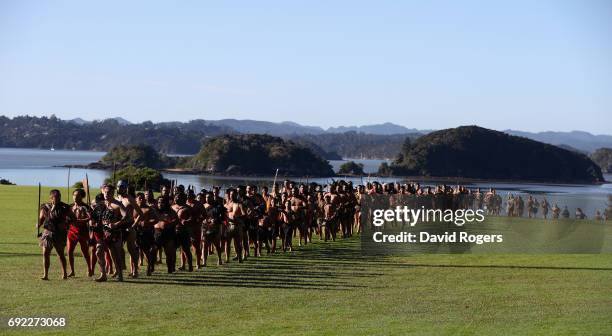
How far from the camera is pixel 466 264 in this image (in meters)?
23.7

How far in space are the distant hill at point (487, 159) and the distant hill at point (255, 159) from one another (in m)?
14.1

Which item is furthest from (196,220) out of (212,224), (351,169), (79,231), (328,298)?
(351,169)

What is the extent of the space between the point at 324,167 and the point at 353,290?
13444cm

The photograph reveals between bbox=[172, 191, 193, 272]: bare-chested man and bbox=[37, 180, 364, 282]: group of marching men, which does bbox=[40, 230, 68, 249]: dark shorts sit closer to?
bbox=[37, 180, 364, 282]: group of marching men

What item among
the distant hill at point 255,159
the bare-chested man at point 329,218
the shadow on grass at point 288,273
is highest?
the distant hill at point 255,159

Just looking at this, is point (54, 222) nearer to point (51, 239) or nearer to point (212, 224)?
point (51, 239)

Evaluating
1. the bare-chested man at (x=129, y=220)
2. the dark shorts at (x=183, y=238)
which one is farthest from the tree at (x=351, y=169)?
the bare-chested man at (x=129, y=220)

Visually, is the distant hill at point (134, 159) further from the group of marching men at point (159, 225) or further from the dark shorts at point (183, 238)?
the dark shorts at point (183, 238)

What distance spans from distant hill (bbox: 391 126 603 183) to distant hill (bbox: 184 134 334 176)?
14123mm

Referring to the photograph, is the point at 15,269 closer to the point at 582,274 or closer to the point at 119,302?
the point at 119,302

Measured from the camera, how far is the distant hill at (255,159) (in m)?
149

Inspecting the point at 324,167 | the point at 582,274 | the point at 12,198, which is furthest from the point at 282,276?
the point at 324,167

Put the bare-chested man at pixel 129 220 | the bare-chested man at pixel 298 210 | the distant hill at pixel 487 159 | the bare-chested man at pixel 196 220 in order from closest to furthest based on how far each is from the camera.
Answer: the bare-chested man at pixel 129 220, the bare-chested man at pixel 196 220, the bare-chested man at pixel 298 210, the distant hill at pixel 487 159

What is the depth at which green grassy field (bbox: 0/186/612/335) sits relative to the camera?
13711 millimetres
